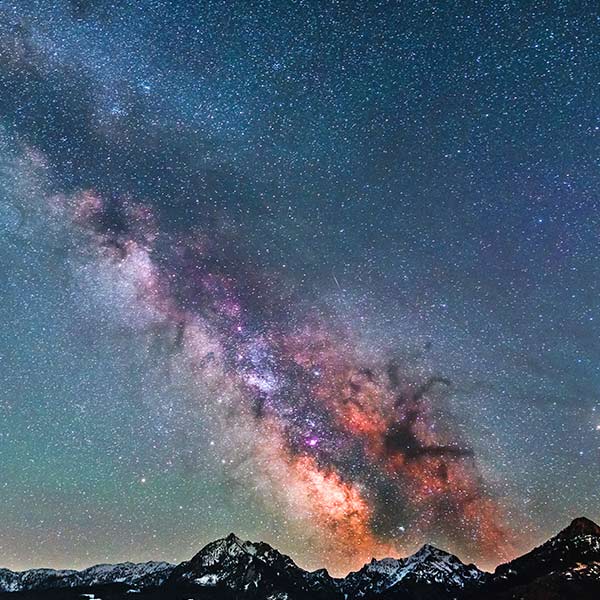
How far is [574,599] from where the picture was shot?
196250 millimetres
